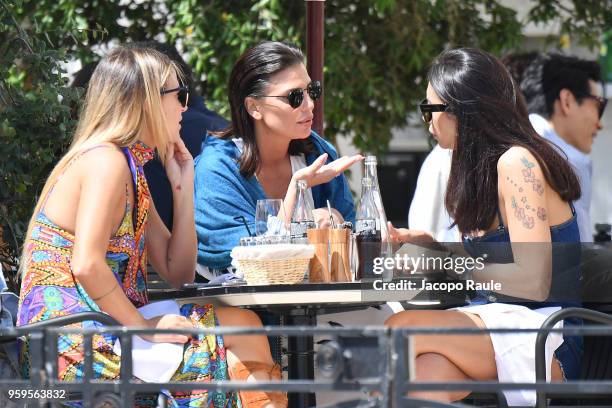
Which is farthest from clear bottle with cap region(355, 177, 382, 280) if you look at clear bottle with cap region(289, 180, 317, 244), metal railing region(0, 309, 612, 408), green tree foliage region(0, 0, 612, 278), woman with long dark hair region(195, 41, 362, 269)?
green tree foliage region(0, 0, 612, 278)

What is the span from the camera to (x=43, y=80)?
491 cm

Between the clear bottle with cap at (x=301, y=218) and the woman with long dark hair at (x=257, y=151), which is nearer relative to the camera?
the clear bottle with cap at (x=301, y=218)

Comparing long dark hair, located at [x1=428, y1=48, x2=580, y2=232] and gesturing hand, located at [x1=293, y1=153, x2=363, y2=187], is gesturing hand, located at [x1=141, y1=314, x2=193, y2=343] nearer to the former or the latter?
gesturing hand, located at [x1=293, y1=153, x2=363, y2=187]

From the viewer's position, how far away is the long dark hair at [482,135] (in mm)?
4051

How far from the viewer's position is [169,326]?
368 centimetres

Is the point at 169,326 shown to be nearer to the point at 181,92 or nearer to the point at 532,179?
the point at 181,92

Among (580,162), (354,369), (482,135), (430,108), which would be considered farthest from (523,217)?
(580,162)

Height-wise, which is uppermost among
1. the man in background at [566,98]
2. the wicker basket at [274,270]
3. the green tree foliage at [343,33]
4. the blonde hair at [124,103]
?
the green tree foliage at [343,33]

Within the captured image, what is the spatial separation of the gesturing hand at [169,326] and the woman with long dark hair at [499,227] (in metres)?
0.70

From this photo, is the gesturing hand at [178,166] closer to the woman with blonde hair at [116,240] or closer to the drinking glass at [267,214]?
the woman with blonde hair at [116,240]

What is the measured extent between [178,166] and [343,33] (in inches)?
127

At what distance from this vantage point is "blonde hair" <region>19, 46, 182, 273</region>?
3895 mm

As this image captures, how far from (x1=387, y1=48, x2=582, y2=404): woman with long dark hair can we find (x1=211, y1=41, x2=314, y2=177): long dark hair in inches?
27.4

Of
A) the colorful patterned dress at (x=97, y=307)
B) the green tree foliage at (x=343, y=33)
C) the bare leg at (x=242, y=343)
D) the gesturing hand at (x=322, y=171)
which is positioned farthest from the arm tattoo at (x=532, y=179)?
the green tree foliage at (x=343, y=33)
